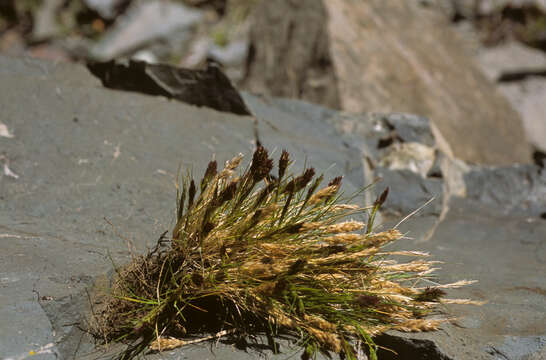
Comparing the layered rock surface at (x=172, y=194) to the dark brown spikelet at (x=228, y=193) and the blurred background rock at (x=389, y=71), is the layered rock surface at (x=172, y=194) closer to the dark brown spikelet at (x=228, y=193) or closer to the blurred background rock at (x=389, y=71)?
the dark brown spikelet at (x=228, y=193)

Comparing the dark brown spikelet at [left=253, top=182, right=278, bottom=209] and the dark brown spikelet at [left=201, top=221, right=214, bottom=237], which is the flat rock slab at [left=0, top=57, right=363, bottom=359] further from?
the dark brown spikelet at [left=253, top=182, right=278, bottom=209]

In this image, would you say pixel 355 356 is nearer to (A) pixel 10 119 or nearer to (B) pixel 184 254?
(B) pixel 184 254

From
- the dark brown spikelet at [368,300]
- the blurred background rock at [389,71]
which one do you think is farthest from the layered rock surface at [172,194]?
the blurred background rock at [389,71]

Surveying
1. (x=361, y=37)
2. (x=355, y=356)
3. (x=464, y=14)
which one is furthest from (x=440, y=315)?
(x=464, y=14)

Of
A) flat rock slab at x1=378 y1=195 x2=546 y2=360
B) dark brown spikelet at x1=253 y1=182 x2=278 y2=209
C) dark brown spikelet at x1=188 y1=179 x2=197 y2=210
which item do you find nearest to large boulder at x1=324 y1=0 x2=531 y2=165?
flat rock slab at x1=378 y1=195 x2=546 y2=360

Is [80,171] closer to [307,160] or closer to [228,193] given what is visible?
[307,160]

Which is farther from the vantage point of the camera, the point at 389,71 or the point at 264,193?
the point at 389,71

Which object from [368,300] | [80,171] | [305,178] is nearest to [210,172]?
[305,178]
